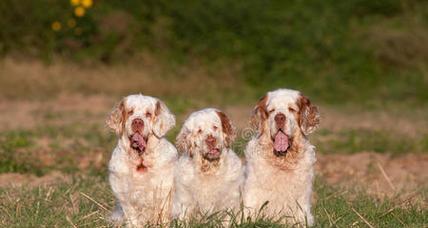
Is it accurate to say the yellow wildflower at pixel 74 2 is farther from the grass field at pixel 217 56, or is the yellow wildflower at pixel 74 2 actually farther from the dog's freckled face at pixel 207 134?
the dog's freckled face at pixel 207 134

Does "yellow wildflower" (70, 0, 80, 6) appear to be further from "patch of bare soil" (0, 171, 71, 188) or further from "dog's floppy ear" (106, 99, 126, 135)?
"dog's floppy ear" (106, 99, 126, 135)

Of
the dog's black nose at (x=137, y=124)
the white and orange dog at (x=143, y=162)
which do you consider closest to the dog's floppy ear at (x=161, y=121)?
the white and orange dog at (x=143, y=162)

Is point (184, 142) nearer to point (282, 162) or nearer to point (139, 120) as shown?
point (139, 120)

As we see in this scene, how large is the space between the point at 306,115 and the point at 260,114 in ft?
1.18

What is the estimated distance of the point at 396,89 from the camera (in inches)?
989

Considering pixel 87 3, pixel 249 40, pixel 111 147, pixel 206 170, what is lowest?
pixel 206 170

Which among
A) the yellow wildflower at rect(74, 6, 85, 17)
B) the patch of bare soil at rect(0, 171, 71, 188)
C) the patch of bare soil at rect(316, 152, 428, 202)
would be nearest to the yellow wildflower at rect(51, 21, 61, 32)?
the yellow wildflower at rect(74, 6, 85, 17)

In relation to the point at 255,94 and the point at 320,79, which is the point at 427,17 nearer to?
the point at 320,79

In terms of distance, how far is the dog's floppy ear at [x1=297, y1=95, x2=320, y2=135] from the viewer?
8.59 meters

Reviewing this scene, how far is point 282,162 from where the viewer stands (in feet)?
28.3

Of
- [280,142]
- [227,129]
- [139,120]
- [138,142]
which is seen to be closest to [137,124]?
[139,120]

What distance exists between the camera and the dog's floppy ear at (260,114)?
8609mm

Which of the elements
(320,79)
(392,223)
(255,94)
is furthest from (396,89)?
(392,223)

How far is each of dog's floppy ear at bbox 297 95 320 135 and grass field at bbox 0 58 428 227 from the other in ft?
2.45
